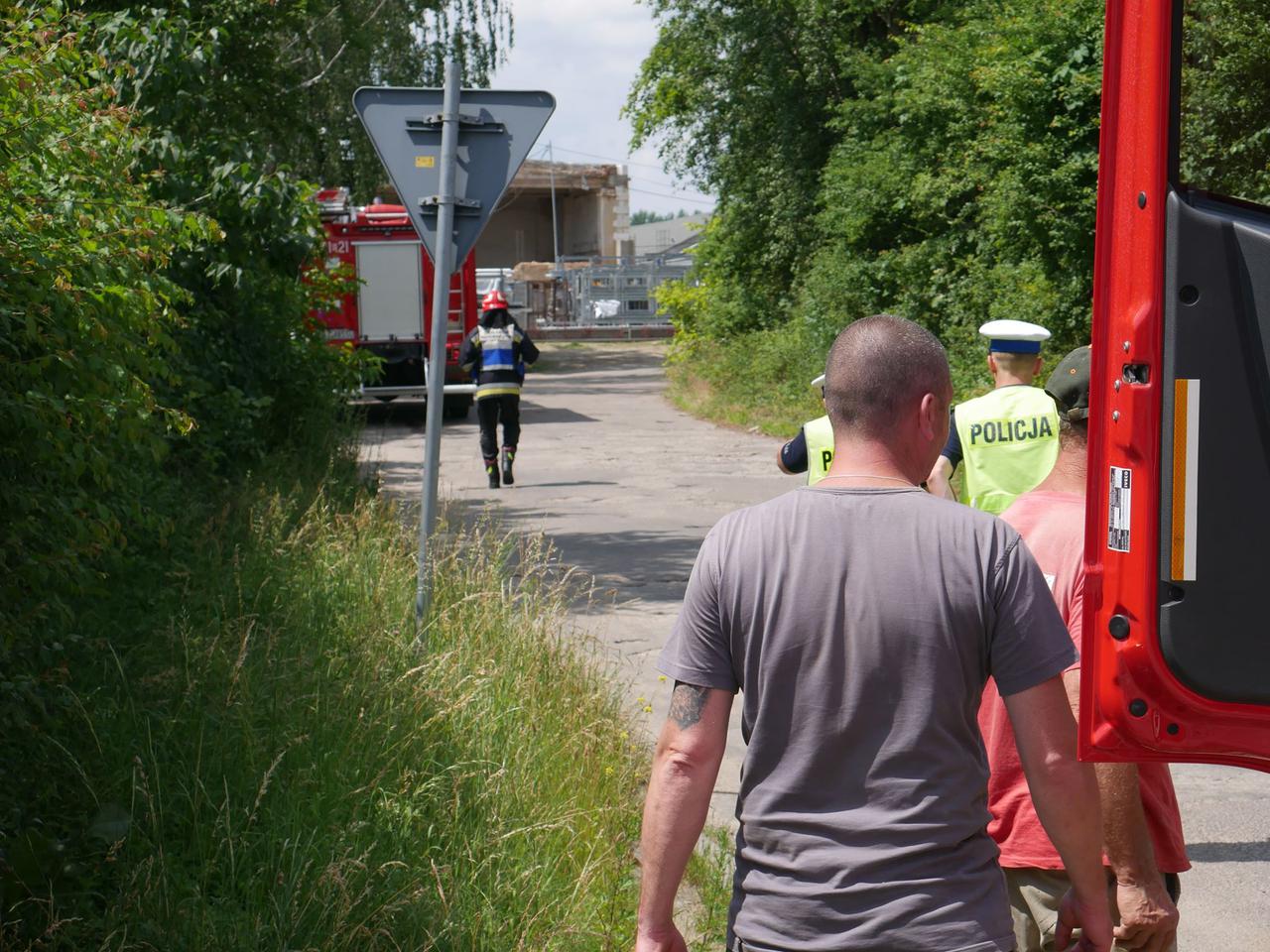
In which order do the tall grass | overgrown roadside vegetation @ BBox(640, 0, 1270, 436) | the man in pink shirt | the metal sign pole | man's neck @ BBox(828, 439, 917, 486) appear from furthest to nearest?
overgrown roadside vegetation @ BBox(640, 0, 1270, 436)
the metal sign pole
the tall grass
the man in pink shirt
man's neck @ BBox(828, 439, 917, 486)

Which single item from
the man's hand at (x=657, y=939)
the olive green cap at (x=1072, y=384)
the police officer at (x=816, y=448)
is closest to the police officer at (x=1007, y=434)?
the police officer at (x=816, y=448)

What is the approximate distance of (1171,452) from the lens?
2.58 meters

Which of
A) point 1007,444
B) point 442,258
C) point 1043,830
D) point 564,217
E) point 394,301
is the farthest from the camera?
point 564,217

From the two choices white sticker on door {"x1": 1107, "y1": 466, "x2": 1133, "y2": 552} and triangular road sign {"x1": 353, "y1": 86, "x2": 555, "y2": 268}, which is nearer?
white sticker on door {"x1": 1107, "y1": 466, "x2": 1133, "y2": 552}

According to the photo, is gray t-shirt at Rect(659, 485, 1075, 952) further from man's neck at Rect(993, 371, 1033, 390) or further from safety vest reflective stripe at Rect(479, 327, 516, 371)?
safety vest reflective stripe at Rect(479, 327, 516, 371)

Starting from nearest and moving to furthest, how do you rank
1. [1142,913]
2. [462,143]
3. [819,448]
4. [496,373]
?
[1142,913]
[819,448]
[462,143]
[496,373]

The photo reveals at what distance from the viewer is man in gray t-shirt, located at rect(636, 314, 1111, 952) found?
2389 millimetres

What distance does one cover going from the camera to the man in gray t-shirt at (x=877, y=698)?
239 centimetres

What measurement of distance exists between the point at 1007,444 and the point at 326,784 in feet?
8.89

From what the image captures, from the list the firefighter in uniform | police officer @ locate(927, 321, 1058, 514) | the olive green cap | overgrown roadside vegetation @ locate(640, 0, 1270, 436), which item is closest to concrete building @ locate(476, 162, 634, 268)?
overgrown roadside vegetation @ locate(640, 0, 1270, 436)

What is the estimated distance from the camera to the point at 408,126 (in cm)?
636

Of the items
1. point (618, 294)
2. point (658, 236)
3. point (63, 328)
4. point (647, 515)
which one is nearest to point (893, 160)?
point (647, 515)

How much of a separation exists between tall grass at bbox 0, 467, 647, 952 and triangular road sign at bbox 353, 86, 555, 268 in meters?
1.70

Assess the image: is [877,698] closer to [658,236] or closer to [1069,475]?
[1069,475]
